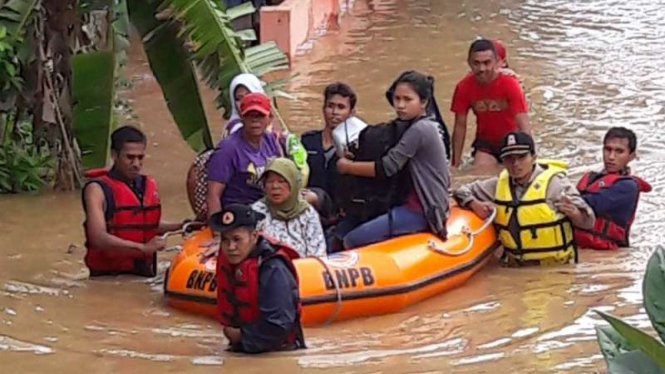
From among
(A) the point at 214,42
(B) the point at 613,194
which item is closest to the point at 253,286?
(A) the point at 214,42

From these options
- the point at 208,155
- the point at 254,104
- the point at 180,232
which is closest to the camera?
the point at 254,104

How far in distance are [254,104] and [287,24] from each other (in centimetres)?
778

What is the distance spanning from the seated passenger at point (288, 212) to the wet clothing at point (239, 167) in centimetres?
39

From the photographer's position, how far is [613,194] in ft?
25.4

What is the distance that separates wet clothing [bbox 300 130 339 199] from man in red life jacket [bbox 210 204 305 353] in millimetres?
2015

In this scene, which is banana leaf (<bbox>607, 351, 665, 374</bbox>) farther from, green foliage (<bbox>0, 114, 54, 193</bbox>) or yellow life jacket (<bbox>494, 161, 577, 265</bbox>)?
green foliage (<bbox>0, 114, 54, 193</bbox>)

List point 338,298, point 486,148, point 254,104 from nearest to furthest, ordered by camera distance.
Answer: point 338,298, point 254,104, point 486,148

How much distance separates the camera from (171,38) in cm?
843

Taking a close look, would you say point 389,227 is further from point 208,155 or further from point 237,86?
point 237,86

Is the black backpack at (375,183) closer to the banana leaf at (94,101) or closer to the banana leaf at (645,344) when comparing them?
the banana leaf at (94,101)

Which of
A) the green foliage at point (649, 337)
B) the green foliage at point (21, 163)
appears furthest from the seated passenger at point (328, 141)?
the green foliage at point (649, 337)

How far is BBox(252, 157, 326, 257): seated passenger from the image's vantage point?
21.9 ft

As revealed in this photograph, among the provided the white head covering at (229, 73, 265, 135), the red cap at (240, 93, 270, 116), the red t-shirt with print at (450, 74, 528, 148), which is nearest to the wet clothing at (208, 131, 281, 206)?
the red cap at (240, 93, 270, 116)

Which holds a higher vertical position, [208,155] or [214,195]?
[208,155]
